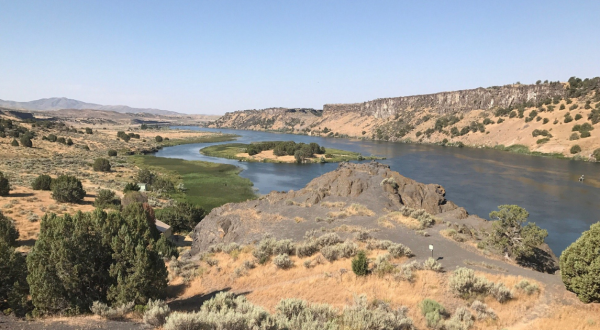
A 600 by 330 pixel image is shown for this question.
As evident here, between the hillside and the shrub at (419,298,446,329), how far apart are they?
82.5 metres

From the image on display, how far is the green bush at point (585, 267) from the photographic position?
1001 cm

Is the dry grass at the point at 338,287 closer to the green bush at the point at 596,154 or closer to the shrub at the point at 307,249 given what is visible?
the shrub at the point at 307,249

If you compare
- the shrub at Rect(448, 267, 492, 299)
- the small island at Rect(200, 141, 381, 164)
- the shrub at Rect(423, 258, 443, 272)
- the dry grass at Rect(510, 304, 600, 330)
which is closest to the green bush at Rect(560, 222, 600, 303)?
the dry grass at Rect(510, 304, 600, 330)

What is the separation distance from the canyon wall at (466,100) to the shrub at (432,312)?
125 m

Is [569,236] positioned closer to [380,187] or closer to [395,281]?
[380,187]

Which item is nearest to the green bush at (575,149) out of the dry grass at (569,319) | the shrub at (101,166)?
the dry grass at (569,319)

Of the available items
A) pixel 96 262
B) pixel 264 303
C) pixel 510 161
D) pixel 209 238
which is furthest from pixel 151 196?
pixel 510 161

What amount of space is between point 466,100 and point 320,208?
134 meters

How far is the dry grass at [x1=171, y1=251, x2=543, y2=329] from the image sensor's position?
10.9 metres

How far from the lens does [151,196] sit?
41.6 m

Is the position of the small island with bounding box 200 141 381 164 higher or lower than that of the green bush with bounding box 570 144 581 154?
lower

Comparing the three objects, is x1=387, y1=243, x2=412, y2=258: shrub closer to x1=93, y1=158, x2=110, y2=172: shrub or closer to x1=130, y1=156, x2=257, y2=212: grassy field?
x1=130, y1=156, x2=257, y2=212: grassy field

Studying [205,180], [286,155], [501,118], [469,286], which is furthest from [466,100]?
[469,286]

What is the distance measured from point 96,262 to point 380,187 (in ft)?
77.9
